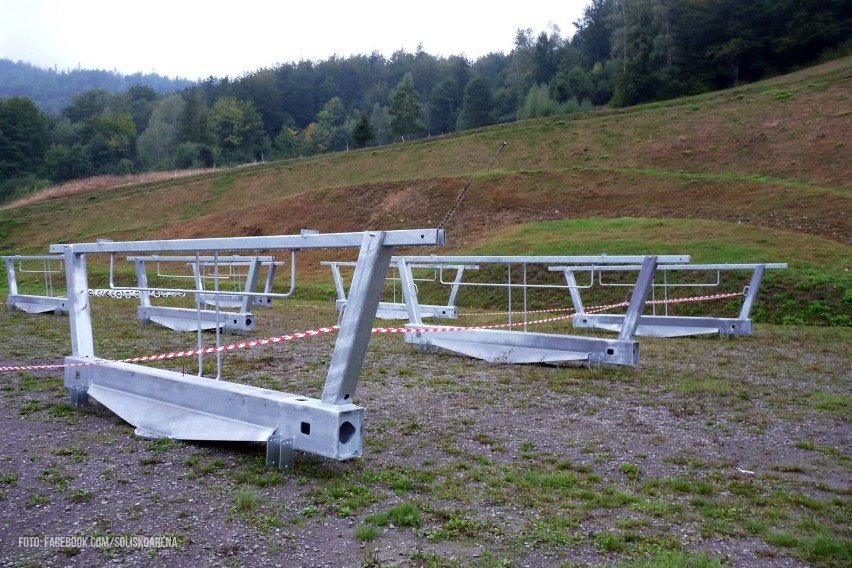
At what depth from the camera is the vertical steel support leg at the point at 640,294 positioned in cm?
887

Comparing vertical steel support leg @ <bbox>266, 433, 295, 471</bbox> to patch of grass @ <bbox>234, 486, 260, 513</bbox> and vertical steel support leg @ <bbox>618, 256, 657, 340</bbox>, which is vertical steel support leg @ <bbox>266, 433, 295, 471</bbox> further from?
vertical steel support leg @ <bbox>618, 256, 657, 340</bbox>

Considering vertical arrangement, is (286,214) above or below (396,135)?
below

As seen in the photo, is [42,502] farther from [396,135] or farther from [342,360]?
[396,135]

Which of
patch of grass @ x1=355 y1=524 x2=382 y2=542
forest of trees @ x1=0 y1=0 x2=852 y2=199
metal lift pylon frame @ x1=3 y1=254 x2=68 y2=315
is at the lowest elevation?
metal lift pylon frame @ x1=3 y1=254 x2=68 y2=315

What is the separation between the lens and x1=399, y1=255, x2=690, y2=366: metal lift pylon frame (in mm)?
9195

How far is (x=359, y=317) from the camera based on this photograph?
4719 millimetres

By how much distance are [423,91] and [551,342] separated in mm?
118479

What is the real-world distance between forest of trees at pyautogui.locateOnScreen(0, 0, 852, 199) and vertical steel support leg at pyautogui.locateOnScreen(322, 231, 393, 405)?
63.1 m

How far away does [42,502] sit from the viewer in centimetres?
434

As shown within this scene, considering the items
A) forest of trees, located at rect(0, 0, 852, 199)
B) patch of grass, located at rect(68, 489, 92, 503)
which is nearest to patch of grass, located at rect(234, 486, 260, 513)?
patch of grass, located at rect(68, 489, 92, 503)

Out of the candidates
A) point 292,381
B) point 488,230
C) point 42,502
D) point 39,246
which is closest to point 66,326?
point 292,381

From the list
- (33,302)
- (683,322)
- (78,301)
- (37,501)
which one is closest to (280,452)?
(37,501)

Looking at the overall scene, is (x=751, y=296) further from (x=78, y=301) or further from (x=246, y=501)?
(x=246, y=501)

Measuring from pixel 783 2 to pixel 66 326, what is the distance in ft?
222
